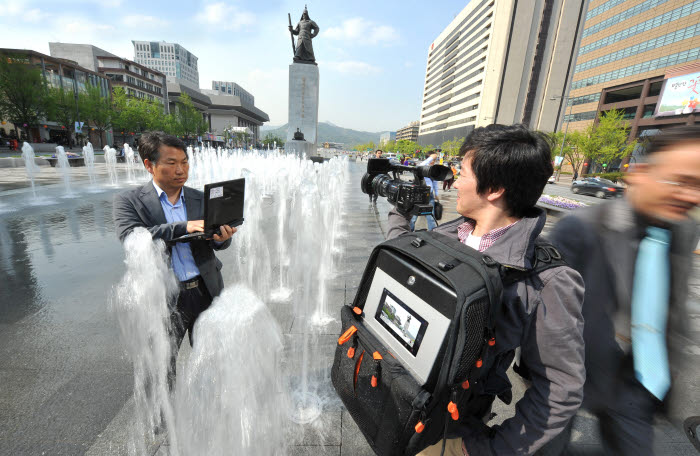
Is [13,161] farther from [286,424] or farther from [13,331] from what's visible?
[286,424]

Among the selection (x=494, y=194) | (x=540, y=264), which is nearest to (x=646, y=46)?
(x=494, y=194)

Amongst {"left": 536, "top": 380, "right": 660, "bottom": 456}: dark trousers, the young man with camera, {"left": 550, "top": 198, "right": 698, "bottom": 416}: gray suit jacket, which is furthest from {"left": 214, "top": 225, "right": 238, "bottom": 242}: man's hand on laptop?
{"left": 536, "top": 380, "right": 660, "bottom": 456}: dark trousers

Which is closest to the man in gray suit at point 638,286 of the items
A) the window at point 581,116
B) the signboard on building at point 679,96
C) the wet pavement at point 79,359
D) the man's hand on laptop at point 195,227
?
the wet pavement at point 79,359

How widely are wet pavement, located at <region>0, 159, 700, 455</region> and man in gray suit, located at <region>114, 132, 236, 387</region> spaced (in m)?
0.72

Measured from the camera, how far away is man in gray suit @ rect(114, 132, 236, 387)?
1.98 meters

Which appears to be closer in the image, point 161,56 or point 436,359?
point 436,359

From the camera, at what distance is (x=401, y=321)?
1132 millimetres

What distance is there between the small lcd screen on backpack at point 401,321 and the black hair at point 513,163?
55 cm

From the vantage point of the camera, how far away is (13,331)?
3262mm

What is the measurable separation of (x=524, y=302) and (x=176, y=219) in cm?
219

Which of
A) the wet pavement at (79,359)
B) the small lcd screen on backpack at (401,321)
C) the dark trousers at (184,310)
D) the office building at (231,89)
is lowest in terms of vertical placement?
the wet pavement at (79,359)

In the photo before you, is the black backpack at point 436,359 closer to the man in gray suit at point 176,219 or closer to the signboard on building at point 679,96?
the man in gray suit at point 176,219

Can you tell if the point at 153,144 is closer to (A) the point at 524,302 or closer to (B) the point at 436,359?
(B) the point at 436,359

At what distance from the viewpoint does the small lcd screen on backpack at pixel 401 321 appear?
107 centimetres
